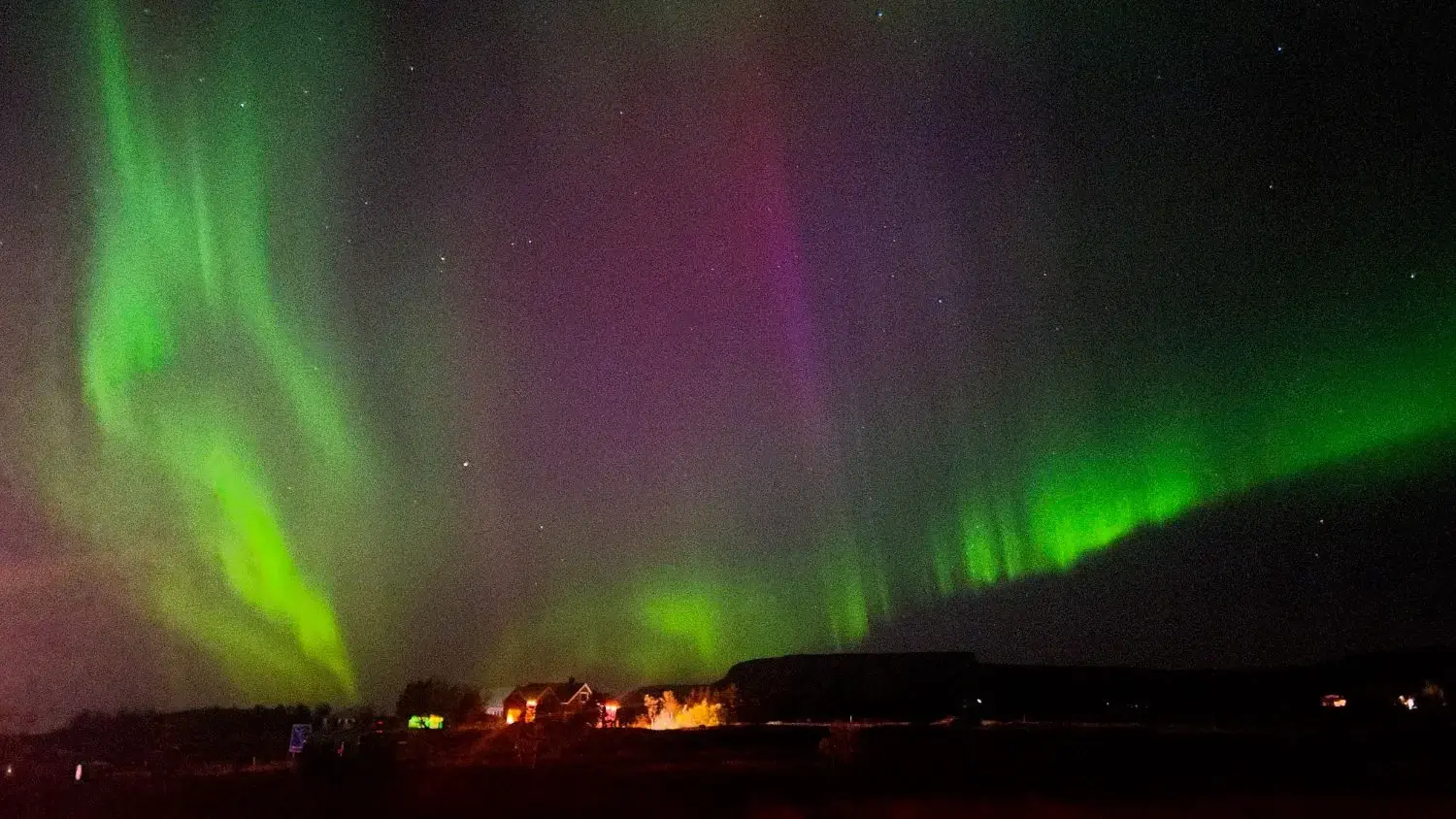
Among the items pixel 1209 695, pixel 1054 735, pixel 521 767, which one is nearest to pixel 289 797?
pixel 521 767

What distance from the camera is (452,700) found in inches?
3748

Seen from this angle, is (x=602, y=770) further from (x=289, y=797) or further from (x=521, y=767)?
(x=289, y=797)

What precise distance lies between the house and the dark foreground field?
28.0 meters

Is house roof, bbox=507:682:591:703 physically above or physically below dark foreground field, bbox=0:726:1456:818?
above

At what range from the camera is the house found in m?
64.1

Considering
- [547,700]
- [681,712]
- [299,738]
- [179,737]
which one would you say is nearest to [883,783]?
[299,738]

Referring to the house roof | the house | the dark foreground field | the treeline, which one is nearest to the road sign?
the treeline

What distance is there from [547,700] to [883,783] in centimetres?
5219

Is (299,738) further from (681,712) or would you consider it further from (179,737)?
(681,712)

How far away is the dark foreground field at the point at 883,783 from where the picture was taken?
63.7 ft

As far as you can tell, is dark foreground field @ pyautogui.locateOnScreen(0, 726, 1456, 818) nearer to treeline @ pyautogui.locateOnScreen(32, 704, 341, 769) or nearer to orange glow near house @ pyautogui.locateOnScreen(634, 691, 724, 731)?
treeline @ pyautogui.locateOnScreen(32, 704, 341, 769)

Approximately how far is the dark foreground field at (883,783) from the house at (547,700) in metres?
28.0

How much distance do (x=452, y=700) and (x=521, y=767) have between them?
72050 millimetres

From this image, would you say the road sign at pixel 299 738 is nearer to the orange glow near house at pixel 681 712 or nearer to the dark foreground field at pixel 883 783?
the dark foreground field at pixel 883 783
